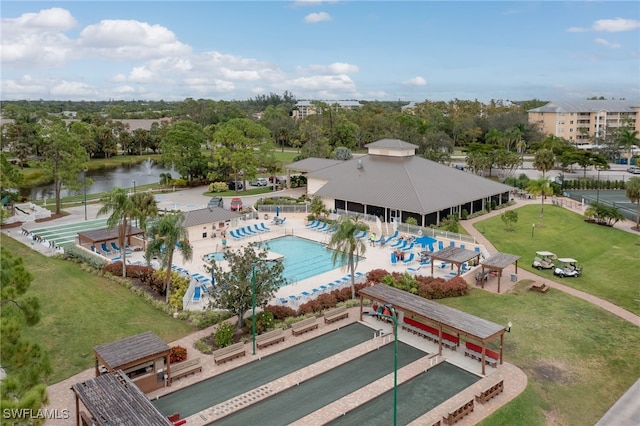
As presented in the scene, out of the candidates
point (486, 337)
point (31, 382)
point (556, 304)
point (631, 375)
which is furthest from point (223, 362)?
point (556, 304)

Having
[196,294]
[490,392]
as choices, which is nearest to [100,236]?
[196,294]

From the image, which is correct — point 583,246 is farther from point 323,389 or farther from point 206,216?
point 206,216

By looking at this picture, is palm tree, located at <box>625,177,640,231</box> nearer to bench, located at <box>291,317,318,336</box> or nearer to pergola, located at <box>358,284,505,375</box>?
pergola, located at <box>358,284,505,375</box>

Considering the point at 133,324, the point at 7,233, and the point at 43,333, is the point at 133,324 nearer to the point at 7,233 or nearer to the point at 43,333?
the point at 43,333

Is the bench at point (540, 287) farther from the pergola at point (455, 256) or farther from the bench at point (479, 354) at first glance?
the bench at point (479, 354)

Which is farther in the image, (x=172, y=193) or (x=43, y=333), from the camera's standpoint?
(x=172, y=193)
